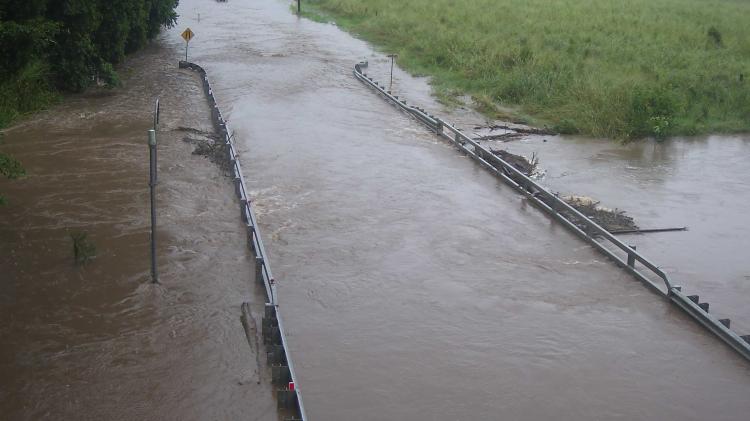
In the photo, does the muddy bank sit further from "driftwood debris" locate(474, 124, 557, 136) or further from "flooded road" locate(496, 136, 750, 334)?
"driftwood debris" locate(474, 124, 557, 136)

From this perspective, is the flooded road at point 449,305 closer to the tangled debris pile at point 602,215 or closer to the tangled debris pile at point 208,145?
the tangled debris pile at point 208,145

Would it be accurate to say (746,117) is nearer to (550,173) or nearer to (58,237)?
(550,173)

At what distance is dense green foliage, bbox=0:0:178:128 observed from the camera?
16.0 metres

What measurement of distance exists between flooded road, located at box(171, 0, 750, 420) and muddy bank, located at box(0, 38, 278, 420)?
0.76 m

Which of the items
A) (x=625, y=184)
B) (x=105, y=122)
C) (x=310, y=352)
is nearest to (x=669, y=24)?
(x=625, y=184)

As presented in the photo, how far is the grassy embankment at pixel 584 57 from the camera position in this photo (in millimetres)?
20266

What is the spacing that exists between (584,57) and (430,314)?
19.2 meters

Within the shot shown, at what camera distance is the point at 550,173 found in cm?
1631

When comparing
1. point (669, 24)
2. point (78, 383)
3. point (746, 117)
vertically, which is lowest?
point (78, 383)

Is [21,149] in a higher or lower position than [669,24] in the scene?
lower

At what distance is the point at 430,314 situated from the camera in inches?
384

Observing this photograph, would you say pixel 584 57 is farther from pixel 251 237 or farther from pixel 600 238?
pixel 251 237

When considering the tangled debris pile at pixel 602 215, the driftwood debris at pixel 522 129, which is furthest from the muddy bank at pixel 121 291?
the driftwood debris at pixel 522 129

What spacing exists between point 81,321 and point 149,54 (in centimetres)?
2053
